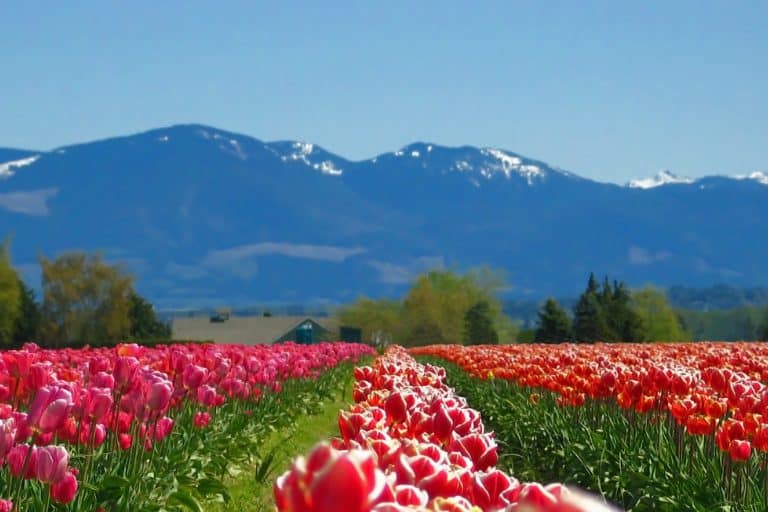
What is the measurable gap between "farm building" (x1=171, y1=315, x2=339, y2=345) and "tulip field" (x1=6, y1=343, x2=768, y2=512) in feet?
392

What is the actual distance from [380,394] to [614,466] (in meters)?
3.84

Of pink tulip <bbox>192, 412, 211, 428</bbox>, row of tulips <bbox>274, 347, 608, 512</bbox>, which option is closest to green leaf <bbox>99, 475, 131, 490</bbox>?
row of tulips <bbox>274, 347, 608, 512</bbox>

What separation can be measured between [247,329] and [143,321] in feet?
164

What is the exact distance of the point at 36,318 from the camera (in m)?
83.5

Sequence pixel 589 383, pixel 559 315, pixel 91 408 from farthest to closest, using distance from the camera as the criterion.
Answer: pixel 559 315, pixel 589 383, pixel 91 408

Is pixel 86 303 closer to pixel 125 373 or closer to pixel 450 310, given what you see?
pixel 450 310

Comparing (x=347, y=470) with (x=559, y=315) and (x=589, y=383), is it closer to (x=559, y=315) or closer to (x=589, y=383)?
(x=589, y=383)

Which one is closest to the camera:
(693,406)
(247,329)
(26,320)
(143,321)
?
(693,406)

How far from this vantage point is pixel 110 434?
7.06 meters

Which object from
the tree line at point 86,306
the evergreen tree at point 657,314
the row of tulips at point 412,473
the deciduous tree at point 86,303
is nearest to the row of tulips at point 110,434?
the row of tulips at point 412,473

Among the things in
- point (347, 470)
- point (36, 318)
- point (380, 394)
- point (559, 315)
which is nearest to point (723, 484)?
point (380, 394)

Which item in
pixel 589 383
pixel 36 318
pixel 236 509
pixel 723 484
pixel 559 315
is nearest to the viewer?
pixel 723 484

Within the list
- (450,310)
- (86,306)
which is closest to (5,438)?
(86,306)

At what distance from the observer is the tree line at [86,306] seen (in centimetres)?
8638
